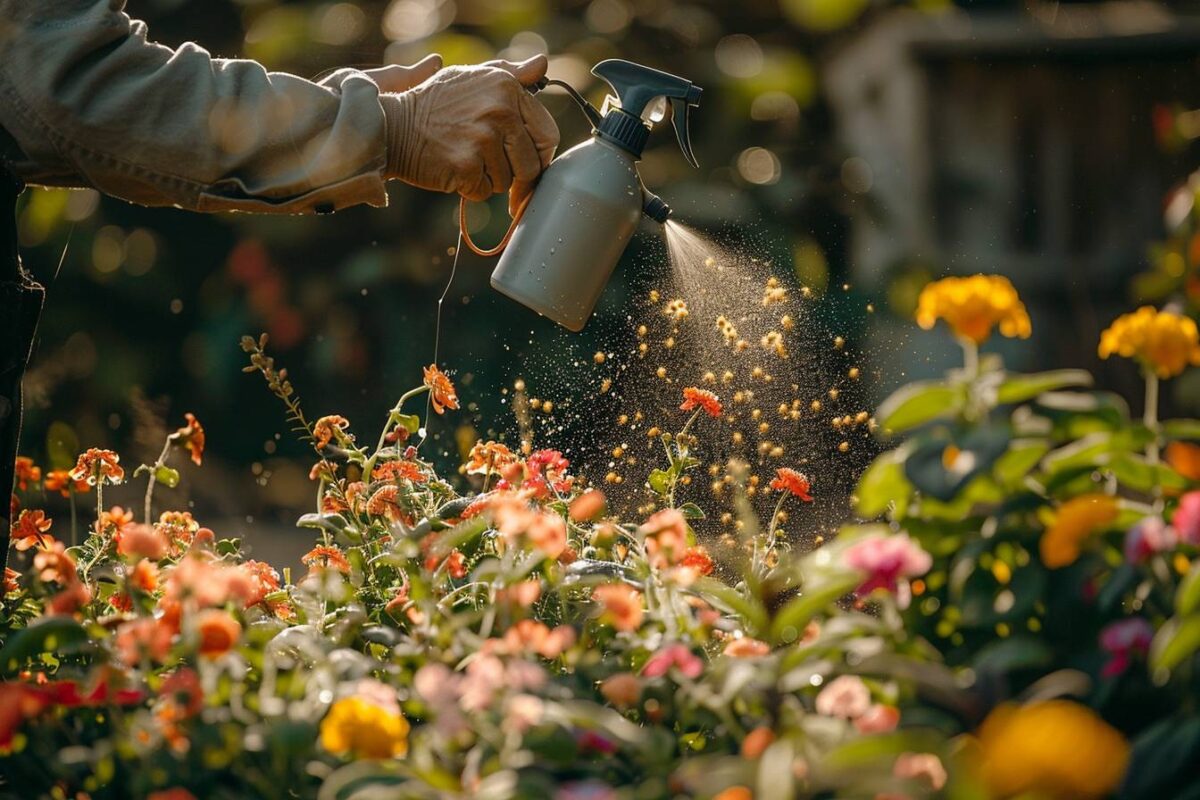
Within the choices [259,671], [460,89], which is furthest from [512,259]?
[259,671]

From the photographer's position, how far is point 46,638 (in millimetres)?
1040

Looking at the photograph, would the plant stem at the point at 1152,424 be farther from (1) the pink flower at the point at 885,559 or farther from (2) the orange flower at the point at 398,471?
(2) the orange flower at the point at 398,471

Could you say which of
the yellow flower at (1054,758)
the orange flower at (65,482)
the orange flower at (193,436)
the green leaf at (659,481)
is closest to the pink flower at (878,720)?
the yellow flower at (1054,758)

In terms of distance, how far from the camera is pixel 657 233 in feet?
10.3

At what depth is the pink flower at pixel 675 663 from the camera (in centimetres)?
96

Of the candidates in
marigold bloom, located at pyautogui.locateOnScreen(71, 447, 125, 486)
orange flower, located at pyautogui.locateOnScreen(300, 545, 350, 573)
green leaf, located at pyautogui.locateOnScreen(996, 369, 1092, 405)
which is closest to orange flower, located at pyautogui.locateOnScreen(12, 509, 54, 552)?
marigold bloom, located at pyautogui.locateOnScreen(71, 447, 125, 486)

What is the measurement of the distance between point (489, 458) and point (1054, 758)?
1.00 metres

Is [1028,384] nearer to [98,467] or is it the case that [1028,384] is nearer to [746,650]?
[746,650]

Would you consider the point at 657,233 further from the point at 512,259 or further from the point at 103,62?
the point at 103,62

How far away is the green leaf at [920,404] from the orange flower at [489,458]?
0.79 m

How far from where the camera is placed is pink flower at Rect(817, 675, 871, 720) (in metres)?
0.88

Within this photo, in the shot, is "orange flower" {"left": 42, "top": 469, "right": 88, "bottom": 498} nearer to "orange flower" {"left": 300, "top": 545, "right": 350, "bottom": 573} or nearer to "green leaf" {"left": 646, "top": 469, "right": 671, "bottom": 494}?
"orange flower" {"left": 300, "top": 545, "right": 350, "bottom": 573}

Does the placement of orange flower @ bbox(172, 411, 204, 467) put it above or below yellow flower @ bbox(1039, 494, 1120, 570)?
below

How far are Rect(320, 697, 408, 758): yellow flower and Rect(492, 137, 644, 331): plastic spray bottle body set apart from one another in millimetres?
919
